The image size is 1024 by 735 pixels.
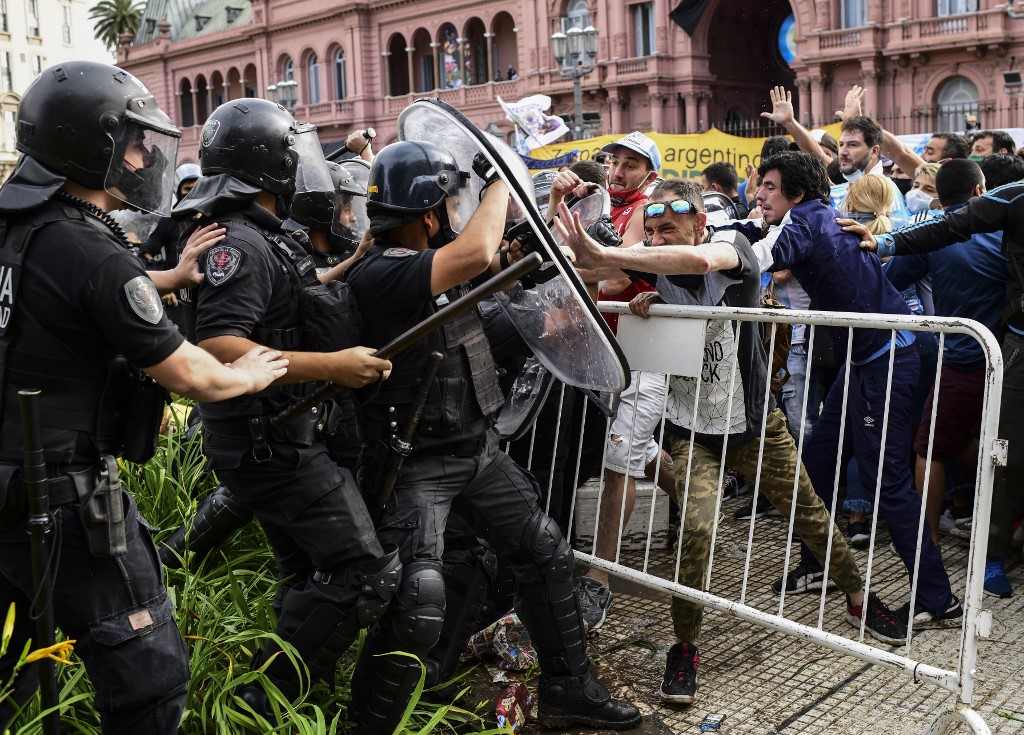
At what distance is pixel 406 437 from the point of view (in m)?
3.28

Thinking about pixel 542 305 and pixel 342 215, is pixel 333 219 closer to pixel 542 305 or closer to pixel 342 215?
pixel 342 215

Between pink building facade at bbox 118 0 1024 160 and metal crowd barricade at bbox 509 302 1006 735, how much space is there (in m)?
21.0

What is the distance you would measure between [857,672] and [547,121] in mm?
9439

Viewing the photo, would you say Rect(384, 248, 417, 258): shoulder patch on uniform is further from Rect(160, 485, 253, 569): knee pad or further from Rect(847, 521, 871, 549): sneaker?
Rect(847, 521, 871, 549): sneaker

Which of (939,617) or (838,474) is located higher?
(838,474)

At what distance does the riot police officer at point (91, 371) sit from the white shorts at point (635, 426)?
221 centimetres

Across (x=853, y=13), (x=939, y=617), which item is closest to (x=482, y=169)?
(x=939, y=617)

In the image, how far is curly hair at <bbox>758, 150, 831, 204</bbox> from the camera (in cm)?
467

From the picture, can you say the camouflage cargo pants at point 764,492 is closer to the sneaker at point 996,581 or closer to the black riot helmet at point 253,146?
the sneaker at point 996,581

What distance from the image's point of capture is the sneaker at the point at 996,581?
4750mm

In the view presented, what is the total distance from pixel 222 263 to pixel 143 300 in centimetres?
60

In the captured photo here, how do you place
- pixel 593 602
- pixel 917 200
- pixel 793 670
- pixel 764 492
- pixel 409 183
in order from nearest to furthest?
pixel 409 183 < pixel 793 670 < pixel 764 492 < pixel 593 602 < pixel 917 200

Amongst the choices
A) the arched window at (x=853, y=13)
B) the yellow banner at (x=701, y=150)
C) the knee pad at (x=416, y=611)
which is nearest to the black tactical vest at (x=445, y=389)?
the knee pad at (x=416, y=611)

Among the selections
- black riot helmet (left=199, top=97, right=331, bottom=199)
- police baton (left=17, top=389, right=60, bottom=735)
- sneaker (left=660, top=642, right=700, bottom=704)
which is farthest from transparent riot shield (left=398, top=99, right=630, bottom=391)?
police baton (left=17, top=389, right=60, bottom=735)
